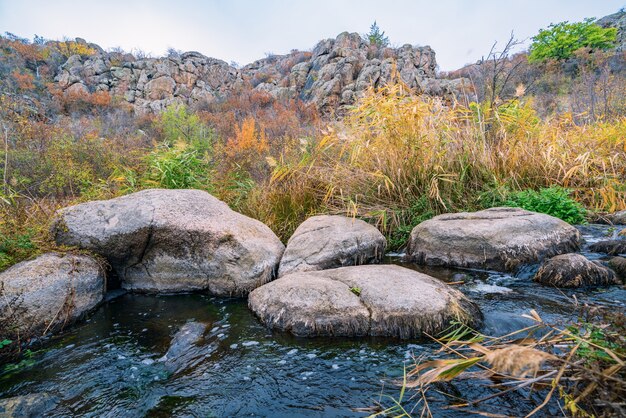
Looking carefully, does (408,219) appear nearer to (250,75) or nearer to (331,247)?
(331,247)

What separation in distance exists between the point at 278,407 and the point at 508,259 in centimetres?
270

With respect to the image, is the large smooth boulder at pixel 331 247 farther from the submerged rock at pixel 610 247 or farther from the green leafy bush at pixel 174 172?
the green leafy bush at pixel 174 172

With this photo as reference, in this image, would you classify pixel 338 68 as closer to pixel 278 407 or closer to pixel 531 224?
pixel 531 224

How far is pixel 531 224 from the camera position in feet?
11.7

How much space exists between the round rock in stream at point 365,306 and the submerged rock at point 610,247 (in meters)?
1.88

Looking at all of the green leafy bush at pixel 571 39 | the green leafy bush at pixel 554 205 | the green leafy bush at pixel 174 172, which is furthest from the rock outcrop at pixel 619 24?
the green leafy bush at pixel 174 172

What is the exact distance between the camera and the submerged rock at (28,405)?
1.86 meters

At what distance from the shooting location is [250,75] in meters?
31.5

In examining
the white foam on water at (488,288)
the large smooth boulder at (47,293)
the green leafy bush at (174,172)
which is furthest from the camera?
the green leafy bush at (174,172)

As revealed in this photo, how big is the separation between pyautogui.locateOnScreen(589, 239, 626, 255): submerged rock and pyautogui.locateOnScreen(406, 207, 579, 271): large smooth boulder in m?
0.17

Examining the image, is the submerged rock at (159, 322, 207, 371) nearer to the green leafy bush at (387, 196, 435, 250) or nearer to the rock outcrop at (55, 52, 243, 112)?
the green leafy bush at (387, 196, 435, 250)

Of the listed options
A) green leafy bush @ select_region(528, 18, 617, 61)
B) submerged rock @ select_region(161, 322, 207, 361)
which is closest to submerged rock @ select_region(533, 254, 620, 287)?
submerged rock @ select_region(161, 322, 207, 361)

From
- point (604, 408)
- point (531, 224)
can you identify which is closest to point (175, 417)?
point (604, 408)

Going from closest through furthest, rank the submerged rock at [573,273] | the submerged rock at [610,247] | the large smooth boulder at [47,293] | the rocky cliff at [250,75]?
the large smooth boulder at [47,293] < the submerged rock at [573,273] < the submerged rock at [610,247] < the rocky cliff at [250,75]
